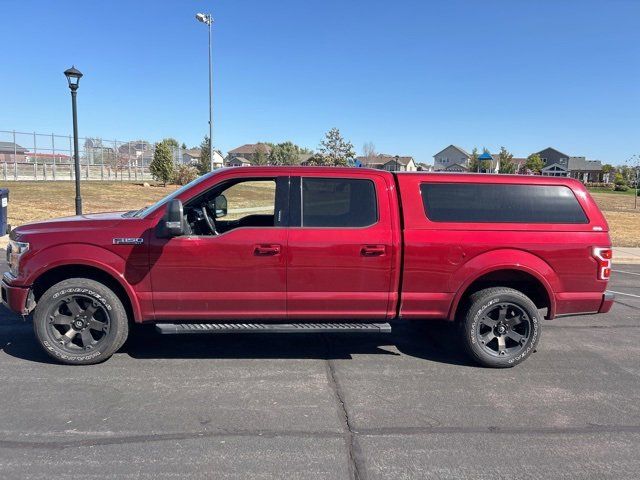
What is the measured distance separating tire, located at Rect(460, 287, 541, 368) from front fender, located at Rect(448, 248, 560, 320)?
22cm

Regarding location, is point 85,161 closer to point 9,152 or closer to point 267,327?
point 9,152

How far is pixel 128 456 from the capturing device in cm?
316

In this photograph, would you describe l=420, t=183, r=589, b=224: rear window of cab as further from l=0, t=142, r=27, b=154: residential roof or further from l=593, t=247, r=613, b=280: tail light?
l=0, t=142, r=27, b=154: residential roof

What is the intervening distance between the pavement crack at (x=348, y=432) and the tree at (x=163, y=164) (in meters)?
32.4

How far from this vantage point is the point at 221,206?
18.1ft

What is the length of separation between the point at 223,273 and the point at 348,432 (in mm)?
1860

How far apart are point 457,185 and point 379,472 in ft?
9.43

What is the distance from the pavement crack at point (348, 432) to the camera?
10.0 feet

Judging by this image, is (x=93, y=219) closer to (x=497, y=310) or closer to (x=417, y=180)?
(x=417, y=180)

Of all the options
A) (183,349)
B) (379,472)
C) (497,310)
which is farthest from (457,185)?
(183,349)

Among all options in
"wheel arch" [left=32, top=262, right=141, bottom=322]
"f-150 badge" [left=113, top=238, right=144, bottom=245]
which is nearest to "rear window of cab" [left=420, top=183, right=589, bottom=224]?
"f-150 badge" [left=113, top=238, right=144, bottom=245]

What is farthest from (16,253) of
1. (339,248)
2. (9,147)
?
(9,147)

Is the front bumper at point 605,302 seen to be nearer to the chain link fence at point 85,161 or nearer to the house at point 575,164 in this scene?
the chain link fence at point 85,161

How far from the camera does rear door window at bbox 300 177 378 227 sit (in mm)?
4691
